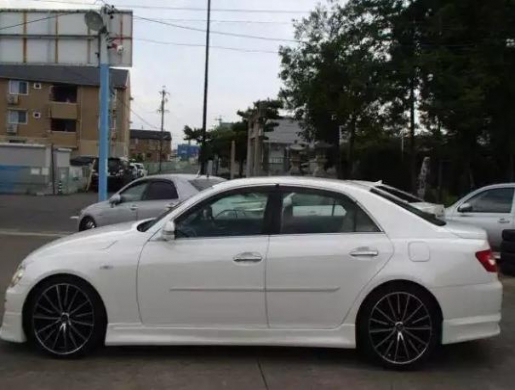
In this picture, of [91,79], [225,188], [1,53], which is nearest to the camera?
[225,188]

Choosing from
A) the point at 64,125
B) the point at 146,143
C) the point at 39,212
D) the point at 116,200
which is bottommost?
the point at 39,212

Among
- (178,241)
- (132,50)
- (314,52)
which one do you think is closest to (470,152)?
(314,52)

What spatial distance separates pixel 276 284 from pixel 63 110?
201 ft

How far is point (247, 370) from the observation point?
221 inches

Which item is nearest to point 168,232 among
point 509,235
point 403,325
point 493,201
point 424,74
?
point 403,325

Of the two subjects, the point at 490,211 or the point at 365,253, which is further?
the point at 490,211

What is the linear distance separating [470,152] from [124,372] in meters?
18.9

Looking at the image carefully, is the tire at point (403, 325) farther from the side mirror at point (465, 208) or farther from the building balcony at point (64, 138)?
the building balcony at point (64, 138)

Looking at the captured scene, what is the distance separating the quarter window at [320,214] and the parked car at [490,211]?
19.8 ft

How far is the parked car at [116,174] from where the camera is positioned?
36156 millimetres

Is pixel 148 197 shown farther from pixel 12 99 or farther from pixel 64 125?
pixel 64 125

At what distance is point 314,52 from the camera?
25.0m

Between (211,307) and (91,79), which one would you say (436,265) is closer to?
(211,307)

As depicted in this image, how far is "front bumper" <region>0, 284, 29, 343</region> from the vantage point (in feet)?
19.4
